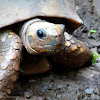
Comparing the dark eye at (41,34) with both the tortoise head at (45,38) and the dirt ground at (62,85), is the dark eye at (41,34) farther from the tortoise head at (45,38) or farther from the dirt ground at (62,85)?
the dirt ground at (62,85)

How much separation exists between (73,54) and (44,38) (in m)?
0.90

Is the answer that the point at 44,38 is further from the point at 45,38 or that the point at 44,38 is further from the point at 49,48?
the point at 49,48

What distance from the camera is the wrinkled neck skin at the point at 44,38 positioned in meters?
1.98

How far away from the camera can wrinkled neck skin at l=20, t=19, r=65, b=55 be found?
198 cm

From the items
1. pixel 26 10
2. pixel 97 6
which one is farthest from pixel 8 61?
pixel 97 6

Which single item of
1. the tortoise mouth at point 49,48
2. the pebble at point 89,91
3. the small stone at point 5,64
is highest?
the tortoise mouth at point 49,48

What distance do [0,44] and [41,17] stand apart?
2.45 feet

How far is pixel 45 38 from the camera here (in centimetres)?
201

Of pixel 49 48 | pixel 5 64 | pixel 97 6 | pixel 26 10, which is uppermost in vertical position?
pixel 26 10

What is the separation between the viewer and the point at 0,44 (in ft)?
7.82

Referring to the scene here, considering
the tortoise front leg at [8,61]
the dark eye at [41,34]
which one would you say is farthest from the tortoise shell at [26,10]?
the dark eye at [41,34]

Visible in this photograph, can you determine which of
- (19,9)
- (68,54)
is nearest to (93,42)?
(68,54)

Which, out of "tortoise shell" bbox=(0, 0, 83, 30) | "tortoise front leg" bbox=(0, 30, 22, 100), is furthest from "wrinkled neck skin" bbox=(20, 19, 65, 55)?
"tortoise shell" bbox=(0, 0, 83, 30)

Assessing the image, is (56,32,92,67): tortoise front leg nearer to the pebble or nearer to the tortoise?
the tortoise
